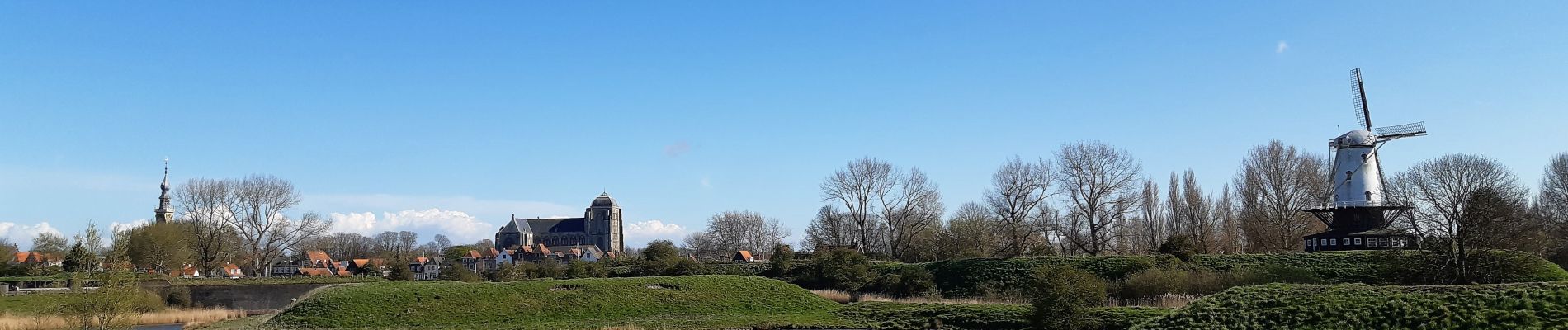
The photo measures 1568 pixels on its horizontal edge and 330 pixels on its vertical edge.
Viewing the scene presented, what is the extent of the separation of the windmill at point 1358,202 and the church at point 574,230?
4613 inches

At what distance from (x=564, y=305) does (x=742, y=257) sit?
51097 millimetres

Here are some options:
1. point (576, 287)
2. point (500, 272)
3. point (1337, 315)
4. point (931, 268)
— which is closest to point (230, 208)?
point (500, 272)

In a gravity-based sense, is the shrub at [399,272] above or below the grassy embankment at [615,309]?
above

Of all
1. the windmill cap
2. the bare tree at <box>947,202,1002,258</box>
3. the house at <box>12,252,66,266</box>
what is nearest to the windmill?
the windmill cap

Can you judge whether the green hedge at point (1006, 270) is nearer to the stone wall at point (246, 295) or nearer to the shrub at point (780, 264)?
the shrub at point (780, 264)

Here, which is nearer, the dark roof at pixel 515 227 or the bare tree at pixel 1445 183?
the bare tree at pixel 1445 183

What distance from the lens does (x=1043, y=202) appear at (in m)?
62.7

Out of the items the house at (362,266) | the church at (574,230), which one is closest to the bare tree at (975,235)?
the house at (362,266)

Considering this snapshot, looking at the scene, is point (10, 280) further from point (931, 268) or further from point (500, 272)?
point (931, 268)

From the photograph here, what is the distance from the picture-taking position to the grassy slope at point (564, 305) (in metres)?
35.2

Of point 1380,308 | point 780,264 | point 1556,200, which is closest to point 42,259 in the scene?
point 780,264

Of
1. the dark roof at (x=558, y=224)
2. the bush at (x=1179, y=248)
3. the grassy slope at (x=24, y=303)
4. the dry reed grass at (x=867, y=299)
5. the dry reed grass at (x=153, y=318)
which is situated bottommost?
the dry reed grass at (x=867, y=299)

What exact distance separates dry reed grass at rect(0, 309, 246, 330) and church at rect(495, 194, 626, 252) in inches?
4259

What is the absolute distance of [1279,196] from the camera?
181ft
